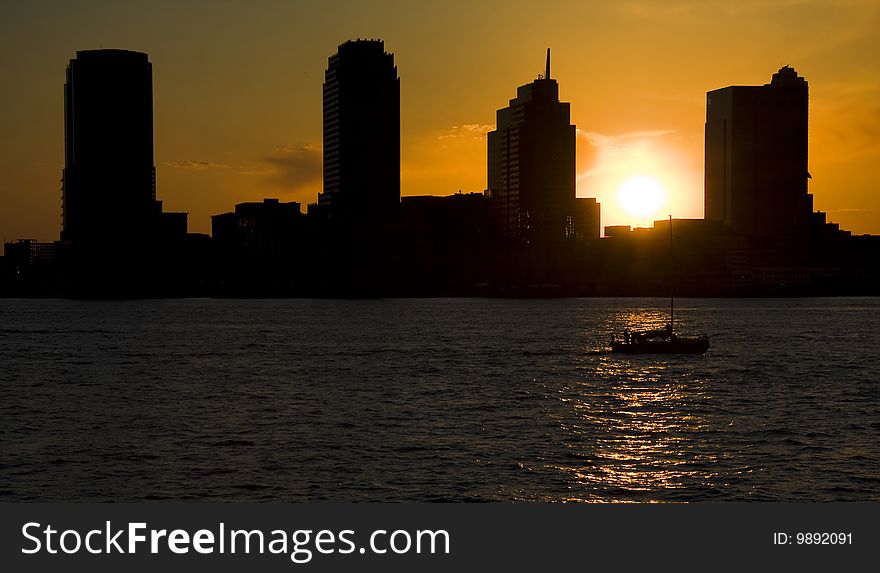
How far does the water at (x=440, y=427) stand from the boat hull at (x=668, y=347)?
9.34 feet

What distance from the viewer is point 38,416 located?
66688 millimetres

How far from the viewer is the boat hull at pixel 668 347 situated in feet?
401

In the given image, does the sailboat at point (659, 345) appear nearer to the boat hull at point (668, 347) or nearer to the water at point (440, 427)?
the boat hull at point (668, 347)

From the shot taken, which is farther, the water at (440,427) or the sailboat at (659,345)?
the sailboat at (659,345)

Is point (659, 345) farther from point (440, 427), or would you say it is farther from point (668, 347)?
point (440, 427)

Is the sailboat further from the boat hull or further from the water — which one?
the water

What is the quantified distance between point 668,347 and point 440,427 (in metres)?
67.5

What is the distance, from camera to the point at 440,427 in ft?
199

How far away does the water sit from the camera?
43.2 metres

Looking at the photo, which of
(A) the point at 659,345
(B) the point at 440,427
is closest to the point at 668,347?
(A) the point at 659,345

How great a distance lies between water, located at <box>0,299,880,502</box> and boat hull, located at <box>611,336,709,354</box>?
112 inches

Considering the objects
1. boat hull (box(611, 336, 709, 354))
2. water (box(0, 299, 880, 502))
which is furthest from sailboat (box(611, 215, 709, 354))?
water (box(0, 299, 880, 502))

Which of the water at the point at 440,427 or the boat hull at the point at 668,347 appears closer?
the water at the point at 440,427

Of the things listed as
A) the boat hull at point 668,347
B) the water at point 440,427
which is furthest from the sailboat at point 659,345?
the water at point 440,427
